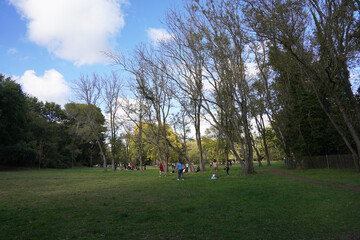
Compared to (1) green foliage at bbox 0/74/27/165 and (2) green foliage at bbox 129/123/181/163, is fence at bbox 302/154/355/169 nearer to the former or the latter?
(2) green foliage at bbox 129/123/181/163

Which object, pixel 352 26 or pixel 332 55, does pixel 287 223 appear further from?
pixel 352 26

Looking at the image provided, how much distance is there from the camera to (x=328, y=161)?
92.3 feet

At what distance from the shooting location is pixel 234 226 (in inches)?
244

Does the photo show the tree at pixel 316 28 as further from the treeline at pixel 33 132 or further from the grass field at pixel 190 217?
the treeline at pixel 33 132

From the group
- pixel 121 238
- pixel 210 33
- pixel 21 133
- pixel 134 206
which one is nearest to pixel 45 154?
pixel 21 133

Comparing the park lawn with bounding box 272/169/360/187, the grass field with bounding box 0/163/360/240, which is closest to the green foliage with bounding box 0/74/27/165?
the grass field with bounding box 0/163/360/240

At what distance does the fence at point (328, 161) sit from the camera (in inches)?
1029

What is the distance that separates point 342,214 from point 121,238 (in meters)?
6.42

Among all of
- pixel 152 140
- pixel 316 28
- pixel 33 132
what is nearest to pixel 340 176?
pixel 316 28

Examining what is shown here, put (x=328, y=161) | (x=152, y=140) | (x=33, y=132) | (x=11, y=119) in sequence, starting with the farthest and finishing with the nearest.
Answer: (x=33, y=132) → (x=11, y=119) → (x=152, y=140) → (x=328, y=161)

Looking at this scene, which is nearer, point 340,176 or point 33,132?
point 340,176

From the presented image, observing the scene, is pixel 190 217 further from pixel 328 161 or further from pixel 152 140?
pixel 328 161

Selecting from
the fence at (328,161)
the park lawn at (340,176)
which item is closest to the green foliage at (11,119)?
the park lawn at (340,176)

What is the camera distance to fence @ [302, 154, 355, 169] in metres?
26.1
